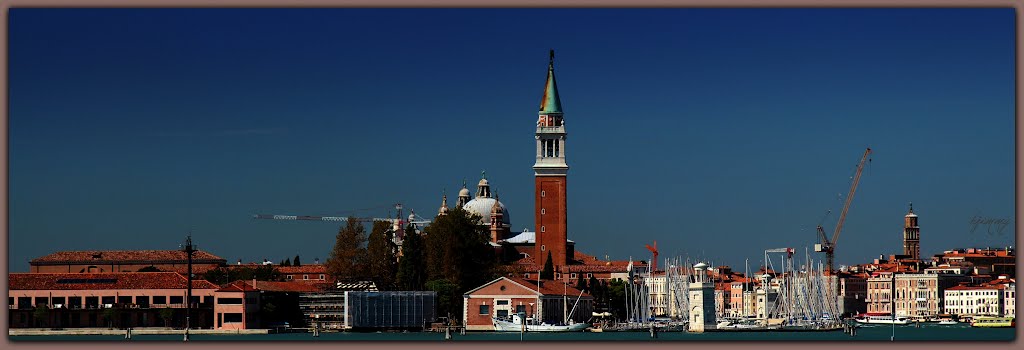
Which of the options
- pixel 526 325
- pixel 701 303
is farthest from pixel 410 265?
pixel 701 303

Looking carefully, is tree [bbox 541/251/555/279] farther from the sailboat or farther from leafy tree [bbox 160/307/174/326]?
leafy tree [bbox 160/307/174/326]

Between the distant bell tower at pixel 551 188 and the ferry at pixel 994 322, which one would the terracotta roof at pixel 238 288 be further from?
the ferry at pixel 994 322

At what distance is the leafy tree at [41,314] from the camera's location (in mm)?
63125

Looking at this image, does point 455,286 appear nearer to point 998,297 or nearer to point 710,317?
point 710,317

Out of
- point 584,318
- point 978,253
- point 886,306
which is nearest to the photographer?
point 584,318

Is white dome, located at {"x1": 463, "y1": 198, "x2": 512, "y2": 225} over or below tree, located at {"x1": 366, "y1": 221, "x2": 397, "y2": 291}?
over

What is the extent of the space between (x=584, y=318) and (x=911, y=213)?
210 ft

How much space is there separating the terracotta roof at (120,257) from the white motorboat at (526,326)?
82.6 ft

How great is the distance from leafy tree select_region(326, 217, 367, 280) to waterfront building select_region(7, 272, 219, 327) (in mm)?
6148

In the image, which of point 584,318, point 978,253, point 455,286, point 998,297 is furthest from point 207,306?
point 978,253

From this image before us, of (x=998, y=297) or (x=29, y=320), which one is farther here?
(x=998, y=297)

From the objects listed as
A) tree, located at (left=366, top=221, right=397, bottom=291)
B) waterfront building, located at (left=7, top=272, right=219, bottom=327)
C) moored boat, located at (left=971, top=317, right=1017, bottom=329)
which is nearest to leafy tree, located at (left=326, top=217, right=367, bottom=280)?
tree, located at (left=366, top=221, right=397, bottom=291)

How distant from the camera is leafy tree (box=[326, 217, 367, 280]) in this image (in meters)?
69.1

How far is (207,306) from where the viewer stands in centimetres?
6419
